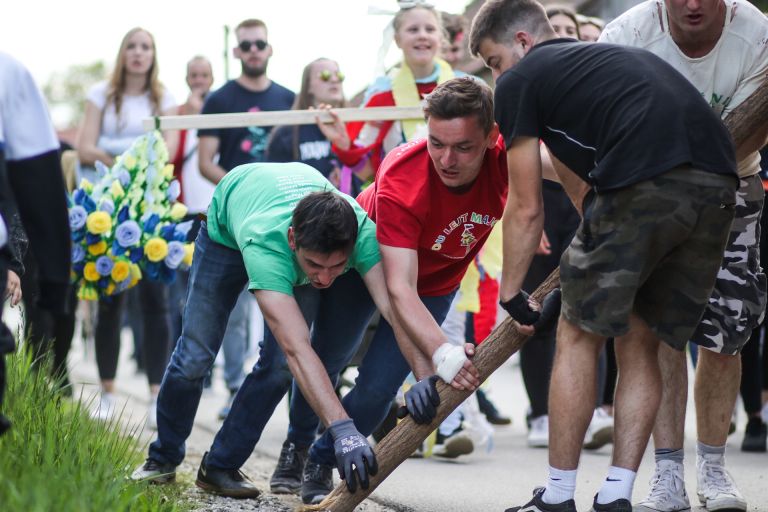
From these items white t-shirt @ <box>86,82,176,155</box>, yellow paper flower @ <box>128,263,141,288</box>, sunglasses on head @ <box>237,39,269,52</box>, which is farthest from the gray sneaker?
sunglasses on head @ <box>237,39,269,52</box>

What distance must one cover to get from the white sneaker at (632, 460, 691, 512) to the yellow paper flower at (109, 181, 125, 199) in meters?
3.77

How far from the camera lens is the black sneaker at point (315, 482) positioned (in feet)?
15.6

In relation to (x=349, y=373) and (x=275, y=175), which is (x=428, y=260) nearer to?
(x=275, y=175)

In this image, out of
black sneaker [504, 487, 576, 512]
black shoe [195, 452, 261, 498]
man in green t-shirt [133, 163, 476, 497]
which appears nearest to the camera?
black sneaker [504, 487, 576, 512]

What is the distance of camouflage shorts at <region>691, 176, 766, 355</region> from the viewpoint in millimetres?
4539

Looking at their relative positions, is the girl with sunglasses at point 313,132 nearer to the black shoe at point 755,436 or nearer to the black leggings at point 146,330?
the black leggings at point 146,330

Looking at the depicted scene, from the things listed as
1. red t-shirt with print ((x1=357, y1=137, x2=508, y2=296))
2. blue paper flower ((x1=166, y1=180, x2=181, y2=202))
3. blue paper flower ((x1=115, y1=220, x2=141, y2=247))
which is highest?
red t-shirt with print ((x1=357, y1=137, x2=508, y2=296))

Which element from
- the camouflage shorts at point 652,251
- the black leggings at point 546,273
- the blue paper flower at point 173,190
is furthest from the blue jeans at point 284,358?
the blue paper flower at point 173,190

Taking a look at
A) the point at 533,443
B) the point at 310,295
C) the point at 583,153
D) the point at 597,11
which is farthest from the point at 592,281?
the point at 597,11

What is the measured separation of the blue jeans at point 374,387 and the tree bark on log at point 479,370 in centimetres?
36

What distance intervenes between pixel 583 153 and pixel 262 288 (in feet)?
3.99

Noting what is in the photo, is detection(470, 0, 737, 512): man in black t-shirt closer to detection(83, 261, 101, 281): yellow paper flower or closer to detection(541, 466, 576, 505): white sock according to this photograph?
detection(541, 466, 576, 505): white sock

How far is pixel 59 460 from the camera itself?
4039mm

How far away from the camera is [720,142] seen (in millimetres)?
3812
